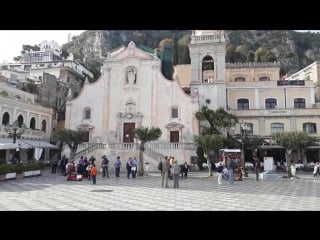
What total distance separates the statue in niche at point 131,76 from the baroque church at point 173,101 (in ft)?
0.40

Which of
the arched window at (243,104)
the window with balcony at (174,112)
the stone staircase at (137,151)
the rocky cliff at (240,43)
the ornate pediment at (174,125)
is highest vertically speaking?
the rocky cliff at (240,43)

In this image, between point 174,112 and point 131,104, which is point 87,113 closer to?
point 131,104

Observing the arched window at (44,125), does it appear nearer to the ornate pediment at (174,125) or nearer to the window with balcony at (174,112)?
the ornate pediment at (174,125)

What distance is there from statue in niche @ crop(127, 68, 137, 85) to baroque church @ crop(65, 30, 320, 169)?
12 cm

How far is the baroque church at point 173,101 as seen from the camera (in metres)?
37.8

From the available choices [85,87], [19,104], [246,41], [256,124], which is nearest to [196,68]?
[256,124]

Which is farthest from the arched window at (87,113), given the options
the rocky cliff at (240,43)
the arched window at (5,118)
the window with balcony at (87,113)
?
the rocky cliff at (240,43)

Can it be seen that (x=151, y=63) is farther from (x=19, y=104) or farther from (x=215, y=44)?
(x=19, y=104)

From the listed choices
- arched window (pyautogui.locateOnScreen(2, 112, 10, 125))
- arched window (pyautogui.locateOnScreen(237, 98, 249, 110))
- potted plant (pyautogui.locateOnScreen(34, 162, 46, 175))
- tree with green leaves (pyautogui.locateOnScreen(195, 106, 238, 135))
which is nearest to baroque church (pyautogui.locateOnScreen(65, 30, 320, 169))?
arched window (pyautogui.locateOnScreen(237, 98, 249, 110))

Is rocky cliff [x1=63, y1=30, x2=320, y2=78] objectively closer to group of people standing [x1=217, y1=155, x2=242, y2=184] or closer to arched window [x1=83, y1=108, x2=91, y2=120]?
arched window [x1=83, y1=108, x2=91, y2=120]

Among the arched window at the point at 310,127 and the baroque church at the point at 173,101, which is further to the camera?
the arched window at the point at 310,127

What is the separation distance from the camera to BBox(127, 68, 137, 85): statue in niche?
1538 inches

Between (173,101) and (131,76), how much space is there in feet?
19.9

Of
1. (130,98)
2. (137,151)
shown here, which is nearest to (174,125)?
(130,98)
